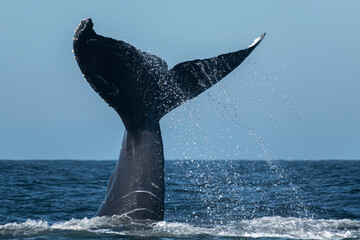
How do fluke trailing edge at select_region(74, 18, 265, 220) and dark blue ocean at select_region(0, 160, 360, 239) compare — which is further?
dark blue ocean at select_region(0, 160, 360, 239)

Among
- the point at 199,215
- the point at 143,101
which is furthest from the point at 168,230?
the point at 199,215

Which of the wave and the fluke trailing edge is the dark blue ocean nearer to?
the wave

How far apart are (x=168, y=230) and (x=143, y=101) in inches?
73.5

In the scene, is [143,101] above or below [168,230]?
above

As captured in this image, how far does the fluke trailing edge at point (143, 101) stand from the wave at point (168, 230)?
249 mm

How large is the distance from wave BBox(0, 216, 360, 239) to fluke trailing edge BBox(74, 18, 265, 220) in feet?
0.82

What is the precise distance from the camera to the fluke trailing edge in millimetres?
8000

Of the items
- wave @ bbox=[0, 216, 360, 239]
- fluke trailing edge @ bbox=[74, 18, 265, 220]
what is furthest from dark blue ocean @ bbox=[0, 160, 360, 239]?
fluke trailing edge @ bbox=[74, 18, 265, 220]

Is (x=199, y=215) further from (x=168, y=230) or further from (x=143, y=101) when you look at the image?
(x=143, y=101)

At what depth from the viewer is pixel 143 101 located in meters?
8.46

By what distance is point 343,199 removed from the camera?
14883 mm

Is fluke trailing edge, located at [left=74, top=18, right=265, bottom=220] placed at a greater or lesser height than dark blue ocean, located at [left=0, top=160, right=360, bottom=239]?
greater

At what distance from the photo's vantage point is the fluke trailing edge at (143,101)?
315 inches

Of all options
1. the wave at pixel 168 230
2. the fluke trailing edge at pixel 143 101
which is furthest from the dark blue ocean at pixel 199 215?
the fluke trailing edge at pixel 143 101
